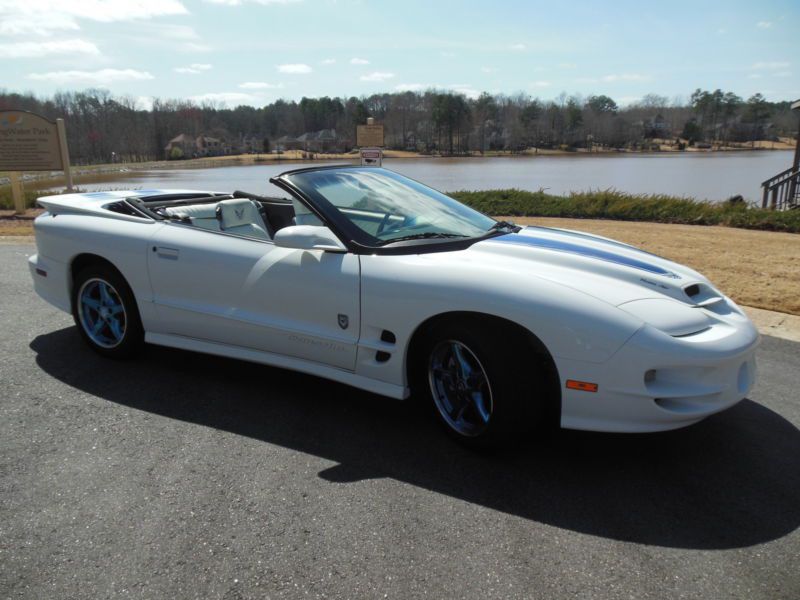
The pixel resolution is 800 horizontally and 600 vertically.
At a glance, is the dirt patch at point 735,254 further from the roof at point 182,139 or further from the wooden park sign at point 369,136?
the roof at point 182,139

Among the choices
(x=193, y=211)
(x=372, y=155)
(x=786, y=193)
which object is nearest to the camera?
(x=193, y=211)

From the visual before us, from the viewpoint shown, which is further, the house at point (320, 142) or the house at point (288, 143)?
the house at point (288, 143)

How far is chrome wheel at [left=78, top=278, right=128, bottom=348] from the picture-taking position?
4227 mm

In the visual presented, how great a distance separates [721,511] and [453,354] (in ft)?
4.47

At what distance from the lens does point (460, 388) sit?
119 inches

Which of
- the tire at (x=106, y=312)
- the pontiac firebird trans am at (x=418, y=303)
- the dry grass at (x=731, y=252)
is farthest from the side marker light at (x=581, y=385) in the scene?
the dry grass at (x=731, y=252)

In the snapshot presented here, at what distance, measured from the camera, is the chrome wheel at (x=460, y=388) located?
294 cm

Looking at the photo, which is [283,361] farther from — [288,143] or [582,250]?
[288,143]

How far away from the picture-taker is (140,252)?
398 cm

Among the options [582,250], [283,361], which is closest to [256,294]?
[283,361]

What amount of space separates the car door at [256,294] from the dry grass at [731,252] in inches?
193

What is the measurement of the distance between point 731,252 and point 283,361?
7.74 m

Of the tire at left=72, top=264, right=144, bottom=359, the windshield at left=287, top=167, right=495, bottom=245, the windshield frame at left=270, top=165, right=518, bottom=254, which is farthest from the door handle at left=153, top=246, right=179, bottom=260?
the windshield at left=287, top=167, right=495, bottom=245

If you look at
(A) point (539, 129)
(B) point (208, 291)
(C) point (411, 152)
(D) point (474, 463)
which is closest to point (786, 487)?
(D) point (474, 463)
